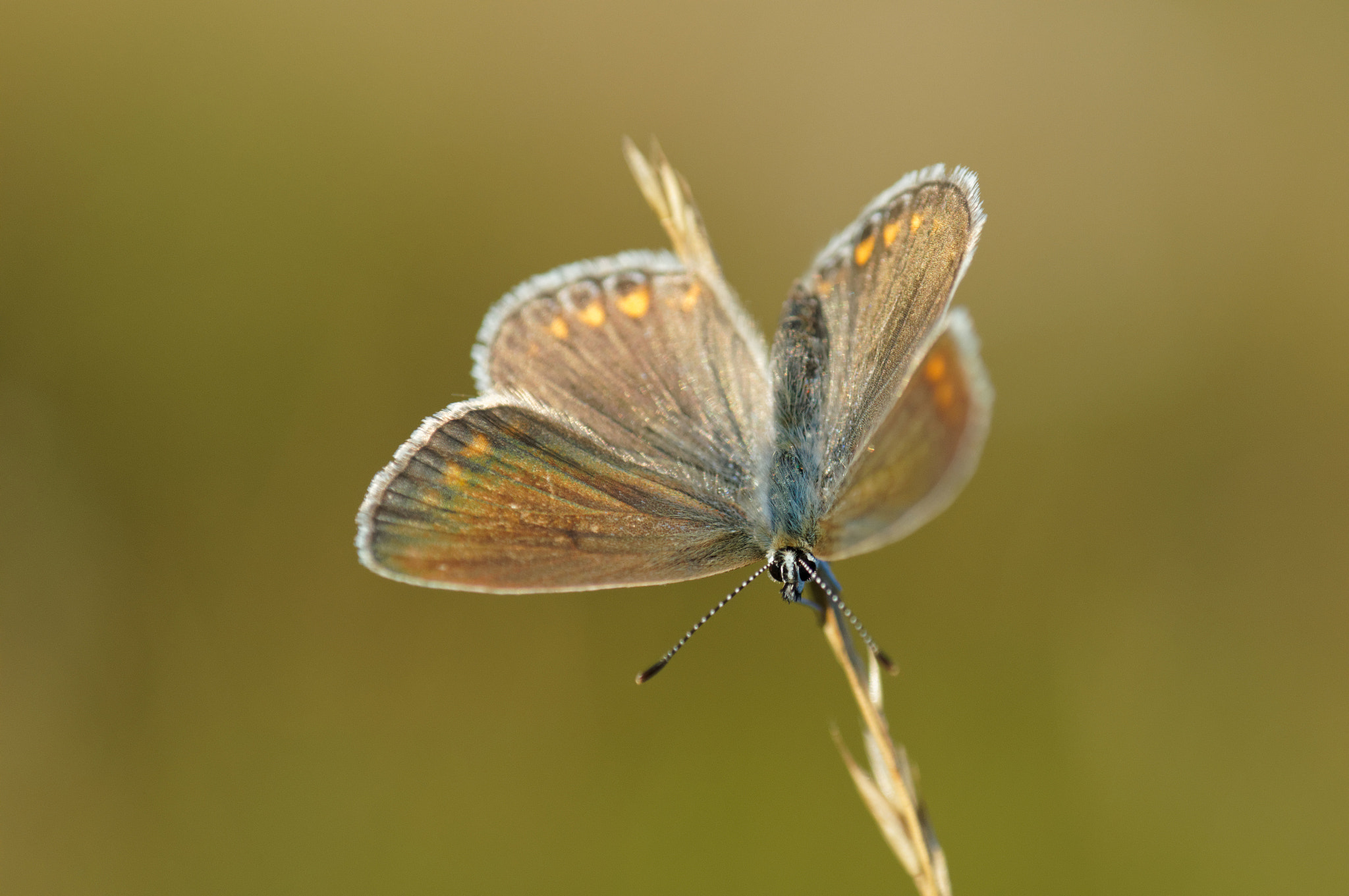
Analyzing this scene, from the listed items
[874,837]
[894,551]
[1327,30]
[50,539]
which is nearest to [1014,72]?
[1327,30]

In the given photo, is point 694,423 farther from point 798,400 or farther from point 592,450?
point 592,450

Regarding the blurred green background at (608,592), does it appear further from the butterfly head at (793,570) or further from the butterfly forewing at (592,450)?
the butterfly head at (793,570)

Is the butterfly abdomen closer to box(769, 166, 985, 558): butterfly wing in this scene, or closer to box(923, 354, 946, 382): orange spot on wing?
box(769, 166, 985, 558): butterfly wing

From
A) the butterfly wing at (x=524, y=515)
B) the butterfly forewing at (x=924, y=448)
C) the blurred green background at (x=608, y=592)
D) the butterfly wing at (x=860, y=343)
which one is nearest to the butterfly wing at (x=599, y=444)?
the butterfly wing at (x=524, y=515)

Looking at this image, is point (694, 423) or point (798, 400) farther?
point (694, 423)

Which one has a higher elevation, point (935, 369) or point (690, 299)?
point (690, 299)

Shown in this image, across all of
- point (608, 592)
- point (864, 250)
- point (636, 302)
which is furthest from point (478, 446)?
point (608, 592)

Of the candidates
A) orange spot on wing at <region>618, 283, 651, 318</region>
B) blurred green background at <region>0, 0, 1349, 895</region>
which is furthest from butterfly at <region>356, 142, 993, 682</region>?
blurred green background at <region>0, 0, 1349, 895</region>
